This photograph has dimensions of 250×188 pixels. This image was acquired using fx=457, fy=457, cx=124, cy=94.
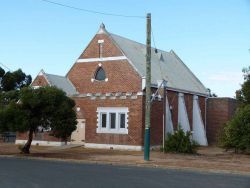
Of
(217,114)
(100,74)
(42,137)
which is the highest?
(100,74)

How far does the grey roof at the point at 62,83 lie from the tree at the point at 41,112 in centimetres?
1022

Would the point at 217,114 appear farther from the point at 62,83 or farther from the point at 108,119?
the point at 62,83

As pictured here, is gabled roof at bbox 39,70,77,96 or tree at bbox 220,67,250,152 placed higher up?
gabled roof at bbox 39,70,77,96

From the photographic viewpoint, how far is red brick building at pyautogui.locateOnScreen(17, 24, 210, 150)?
118 ft

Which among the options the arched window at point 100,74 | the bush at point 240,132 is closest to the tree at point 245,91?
the bush at point 240,132

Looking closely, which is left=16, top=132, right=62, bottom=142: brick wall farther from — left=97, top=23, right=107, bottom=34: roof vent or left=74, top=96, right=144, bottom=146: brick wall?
left=97, top=23, right=107, bottom=34: roof vent

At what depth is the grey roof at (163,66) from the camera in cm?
3806

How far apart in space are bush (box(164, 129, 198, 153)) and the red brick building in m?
3.76

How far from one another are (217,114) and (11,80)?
111ft

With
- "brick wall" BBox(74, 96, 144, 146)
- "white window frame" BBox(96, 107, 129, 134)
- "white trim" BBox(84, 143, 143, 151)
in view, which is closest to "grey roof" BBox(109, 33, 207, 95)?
"brick wall" BBox(74, 96, 144, 146)

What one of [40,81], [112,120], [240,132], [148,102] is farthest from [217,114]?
[148,102]

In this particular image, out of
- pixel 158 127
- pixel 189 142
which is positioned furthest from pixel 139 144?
pixel 189 142

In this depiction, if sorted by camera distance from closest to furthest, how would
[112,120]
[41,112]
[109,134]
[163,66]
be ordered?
1. [41,112]
2. [109,134]
3. [112,120]
4. [163,66]

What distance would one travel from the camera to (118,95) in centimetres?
3650
